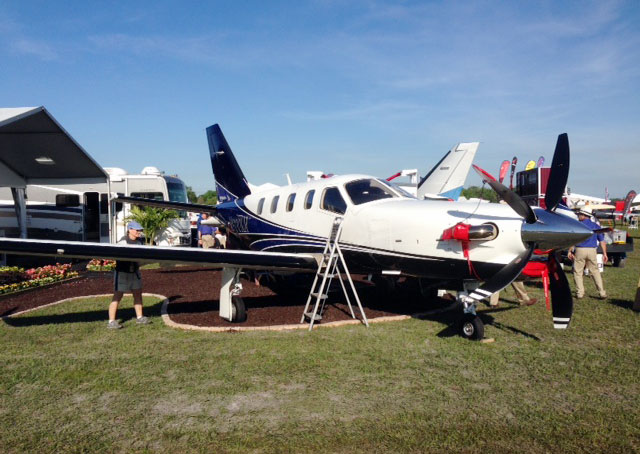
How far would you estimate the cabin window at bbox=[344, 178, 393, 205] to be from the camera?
27.4ft

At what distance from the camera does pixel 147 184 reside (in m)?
20.8

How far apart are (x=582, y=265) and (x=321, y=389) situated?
8.70 metres

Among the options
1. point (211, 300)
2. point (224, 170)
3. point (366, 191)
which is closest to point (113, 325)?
point (211, 300)

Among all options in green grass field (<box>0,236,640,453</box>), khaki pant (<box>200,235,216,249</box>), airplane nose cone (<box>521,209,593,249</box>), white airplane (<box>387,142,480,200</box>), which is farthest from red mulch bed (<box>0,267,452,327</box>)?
white airplane (<box>387,142,480,200</box>)

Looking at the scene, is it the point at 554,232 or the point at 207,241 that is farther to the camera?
the point at 207,241

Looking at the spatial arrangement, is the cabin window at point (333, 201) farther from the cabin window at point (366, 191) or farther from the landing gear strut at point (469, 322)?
the landing gear strut at point (469, 322)

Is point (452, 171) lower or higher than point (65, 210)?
higher

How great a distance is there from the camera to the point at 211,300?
1030cm

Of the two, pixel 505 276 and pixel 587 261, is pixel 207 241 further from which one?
pixel 505 276

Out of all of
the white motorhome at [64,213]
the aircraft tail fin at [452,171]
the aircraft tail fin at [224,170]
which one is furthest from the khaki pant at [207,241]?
the aircraft tail fin at [452,171]

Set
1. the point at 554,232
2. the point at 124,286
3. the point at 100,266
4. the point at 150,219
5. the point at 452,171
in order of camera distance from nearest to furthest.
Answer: the point at 554,232, the point at 124,286, the point at 100,266, the point at 150,219, the point at 452,171

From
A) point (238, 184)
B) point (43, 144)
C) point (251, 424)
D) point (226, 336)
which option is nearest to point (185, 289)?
point (238, 184)

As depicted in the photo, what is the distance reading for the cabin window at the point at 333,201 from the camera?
27.8 ft

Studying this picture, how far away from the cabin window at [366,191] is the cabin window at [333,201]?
21 cm
